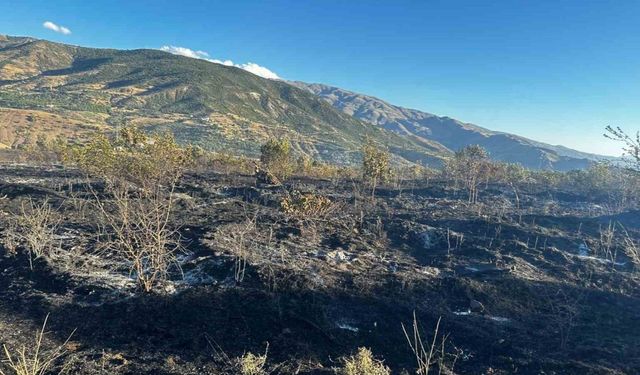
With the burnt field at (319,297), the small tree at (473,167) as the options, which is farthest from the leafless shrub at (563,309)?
the small tree at (473,167)

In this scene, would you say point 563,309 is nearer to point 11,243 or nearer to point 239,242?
point 239,242

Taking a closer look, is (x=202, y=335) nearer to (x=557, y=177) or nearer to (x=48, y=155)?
(x=48, y=155)

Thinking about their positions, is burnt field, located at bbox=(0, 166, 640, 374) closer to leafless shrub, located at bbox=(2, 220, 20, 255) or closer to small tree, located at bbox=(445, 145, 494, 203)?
leafless shrub, located at bbox=(2, 220, 20, 255)

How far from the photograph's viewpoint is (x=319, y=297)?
1625 centimetres

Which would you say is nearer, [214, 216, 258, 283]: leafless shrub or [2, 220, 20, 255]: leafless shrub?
[214, 216, 258, 283]: leafless shrub

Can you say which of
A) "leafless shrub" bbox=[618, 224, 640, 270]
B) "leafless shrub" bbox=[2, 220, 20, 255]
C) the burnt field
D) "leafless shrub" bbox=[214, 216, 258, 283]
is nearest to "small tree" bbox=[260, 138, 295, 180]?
the burnt field

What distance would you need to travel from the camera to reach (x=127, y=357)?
11531mm

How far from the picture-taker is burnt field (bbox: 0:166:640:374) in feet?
40.7

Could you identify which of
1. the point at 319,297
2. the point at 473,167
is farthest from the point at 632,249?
the point at 473,167

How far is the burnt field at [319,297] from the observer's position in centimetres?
1241

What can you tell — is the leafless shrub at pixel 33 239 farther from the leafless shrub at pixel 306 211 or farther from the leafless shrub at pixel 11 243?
the leafless shrub at pixel 306 211

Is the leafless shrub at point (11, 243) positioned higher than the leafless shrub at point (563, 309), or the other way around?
the leafless shrub at point (563, 309)

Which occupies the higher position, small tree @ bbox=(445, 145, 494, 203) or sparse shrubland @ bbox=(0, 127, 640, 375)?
small tree @ bbox=(445, 145, 494, 203)

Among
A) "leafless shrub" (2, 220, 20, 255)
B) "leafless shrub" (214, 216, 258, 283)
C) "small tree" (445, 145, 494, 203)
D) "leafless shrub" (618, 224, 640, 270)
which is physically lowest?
"leafless shrub" (2, 220, 20, 255)
